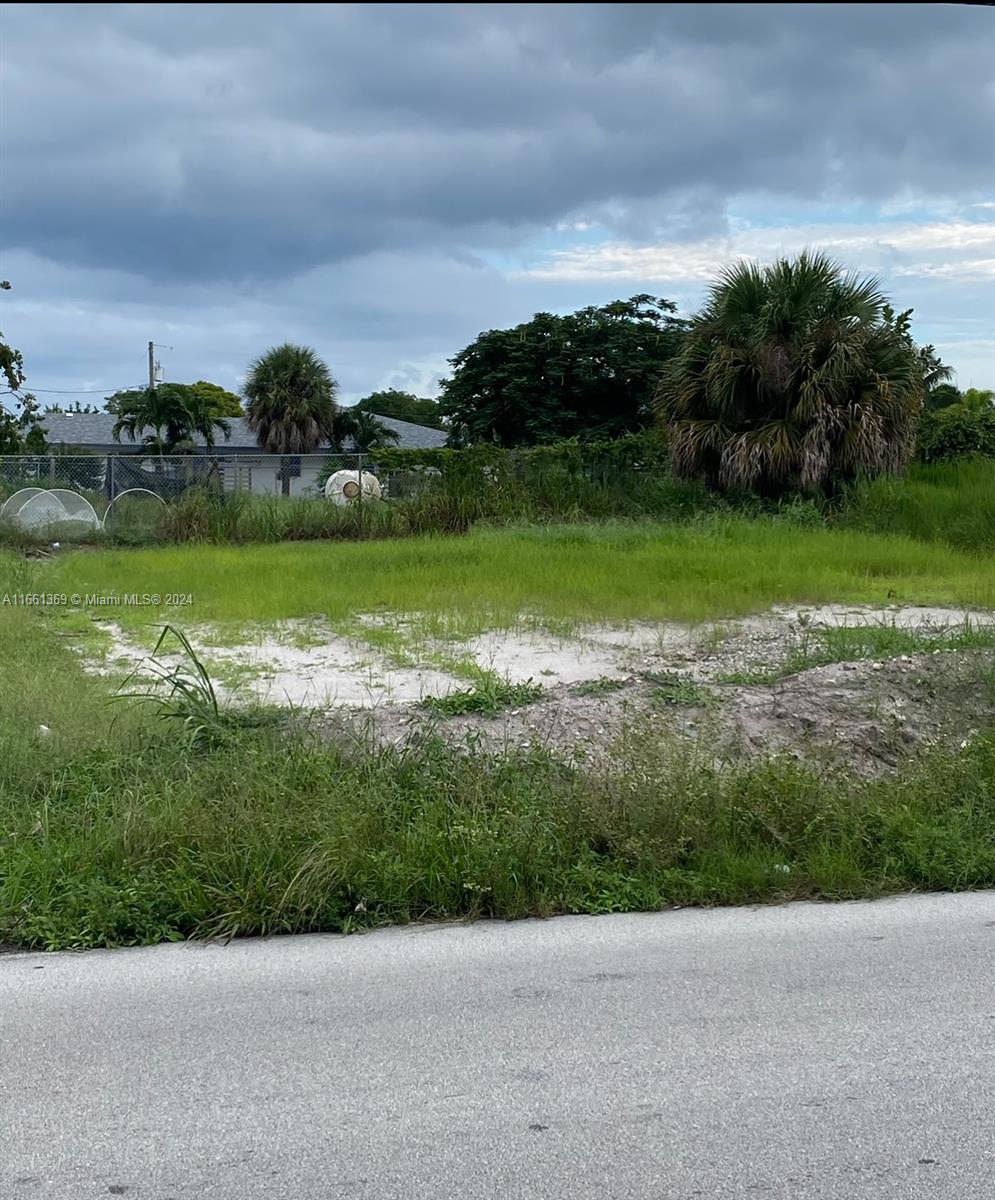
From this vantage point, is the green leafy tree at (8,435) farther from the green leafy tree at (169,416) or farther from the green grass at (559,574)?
the green grass at (559,574)

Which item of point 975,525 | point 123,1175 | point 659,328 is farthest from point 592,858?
point 659,328

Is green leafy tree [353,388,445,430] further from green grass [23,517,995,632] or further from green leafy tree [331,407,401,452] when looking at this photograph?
green grass [23,517,995,632]

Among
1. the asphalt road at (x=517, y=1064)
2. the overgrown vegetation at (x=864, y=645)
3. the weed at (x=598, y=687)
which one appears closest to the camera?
the asphalt road at (x=517, y=1064)

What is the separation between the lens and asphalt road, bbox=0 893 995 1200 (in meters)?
3.04

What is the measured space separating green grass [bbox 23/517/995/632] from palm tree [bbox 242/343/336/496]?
80.4 ft

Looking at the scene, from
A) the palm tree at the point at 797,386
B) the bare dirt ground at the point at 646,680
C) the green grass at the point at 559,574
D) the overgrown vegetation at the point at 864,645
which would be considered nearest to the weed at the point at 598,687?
the bare dirt ground at the point at 646,680

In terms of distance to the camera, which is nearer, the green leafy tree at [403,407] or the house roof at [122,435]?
the house roof at [122,435]

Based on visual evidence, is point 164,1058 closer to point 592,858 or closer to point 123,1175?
point 123,1175

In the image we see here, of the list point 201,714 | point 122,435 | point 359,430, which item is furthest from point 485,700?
point 122,435

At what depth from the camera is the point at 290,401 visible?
43.4 m

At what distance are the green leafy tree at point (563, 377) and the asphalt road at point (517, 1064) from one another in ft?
133

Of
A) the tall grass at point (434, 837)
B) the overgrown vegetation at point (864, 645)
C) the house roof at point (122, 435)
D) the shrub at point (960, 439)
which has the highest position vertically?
the house roof at point (122, 435)

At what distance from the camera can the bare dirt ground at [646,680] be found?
6.95m

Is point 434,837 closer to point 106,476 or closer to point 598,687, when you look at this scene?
point 598,687
